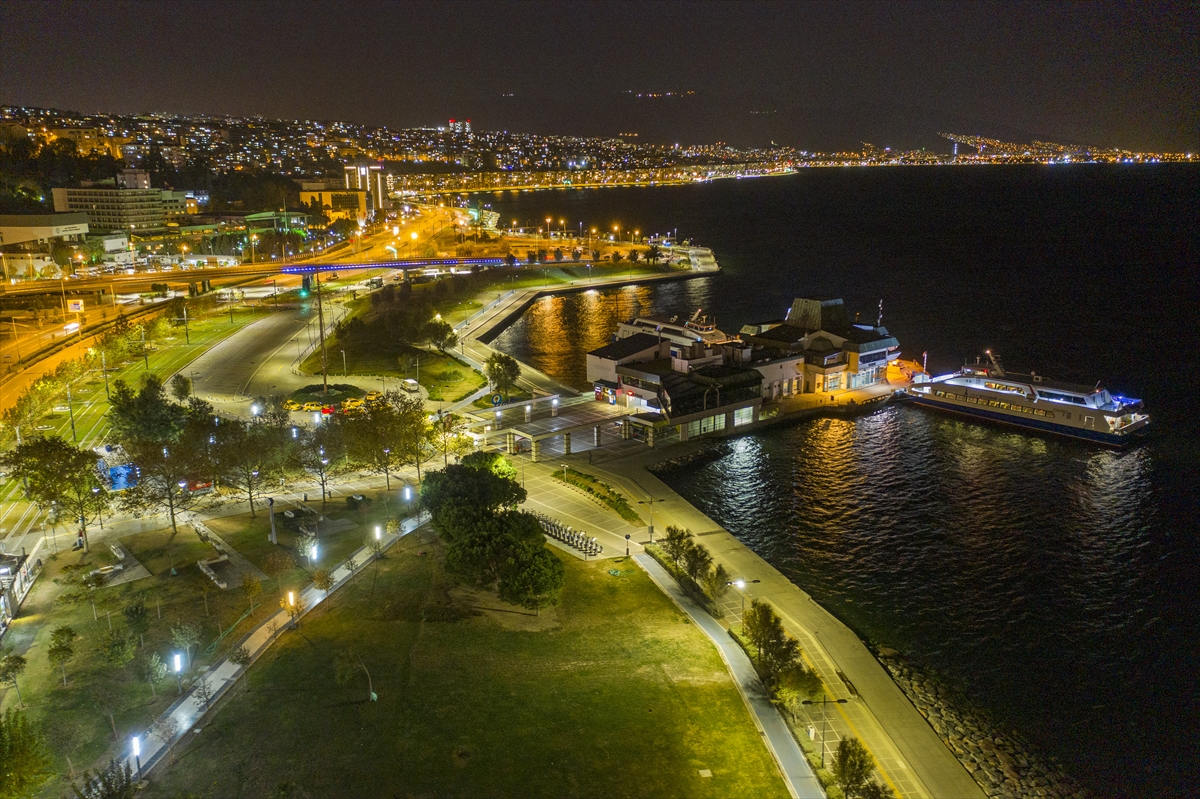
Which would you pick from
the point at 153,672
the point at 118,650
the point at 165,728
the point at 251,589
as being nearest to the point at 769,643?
the point at 165,728

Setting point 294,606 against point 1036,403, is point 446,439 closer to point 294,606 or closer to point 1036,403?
point 294,606

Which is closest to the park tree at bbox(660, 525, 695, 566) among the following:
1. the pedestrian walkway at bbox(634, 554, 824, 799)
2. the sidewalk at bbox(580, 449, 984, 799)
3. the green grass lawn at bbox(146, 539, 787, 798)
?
the pedestrian walkway at bbox(634, 554, 824, 799)

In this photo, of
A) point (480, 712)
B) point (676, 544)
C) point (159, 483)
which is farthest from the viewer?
point (159, 483)

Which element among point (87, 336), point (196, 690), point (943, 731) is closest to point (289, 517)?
point (196, 690)

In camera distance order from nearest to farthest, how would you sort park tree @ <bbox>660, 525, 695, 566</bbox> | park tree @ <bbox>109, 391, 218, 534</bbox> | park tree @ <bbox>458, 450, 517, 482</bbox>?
park tree @ <bbox>660, 525, 695, 566</bbox> < park tree @ <bbox>109, 391, 218, 534</bbox> < park tree @ <bbox>458, 450, 517, 482</bbox>

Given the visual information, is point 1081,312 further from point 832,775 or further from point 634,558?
point 832,775

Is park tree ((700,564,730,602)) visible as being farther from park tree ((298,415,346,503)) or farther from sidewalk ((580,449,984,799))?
park tree ((298,415,346,503))
